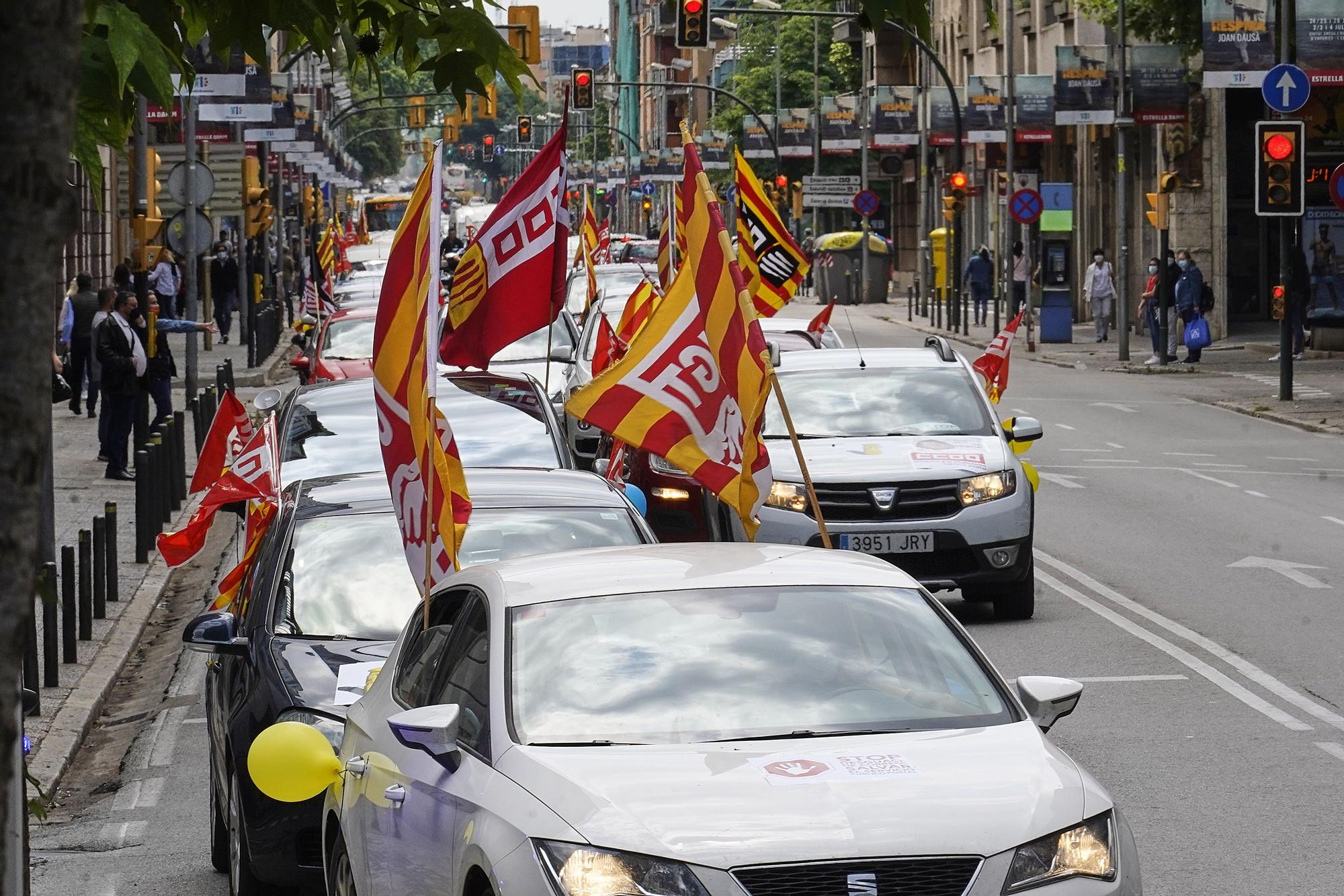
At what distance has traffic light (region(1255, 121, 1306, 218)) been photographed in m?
28.8

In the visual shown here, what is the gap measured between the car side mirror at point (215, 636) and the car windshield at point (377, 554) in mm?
230

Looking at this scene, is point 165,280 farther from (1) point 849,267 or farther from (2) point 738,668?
(2) point 738,668

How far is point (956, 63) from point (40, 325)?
230 feet

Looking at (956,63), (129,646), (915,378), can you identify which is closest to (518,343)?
(915,378)

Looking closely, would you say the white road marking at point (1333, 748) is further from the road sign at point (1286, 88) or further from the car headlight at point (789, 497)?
the road sign at point (1286, 88)

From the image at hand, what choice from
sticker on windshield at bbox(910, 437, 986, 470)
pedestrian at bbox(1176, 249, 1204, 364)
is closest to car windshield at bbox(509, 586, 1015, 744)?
sticker on windshield at bbox(910, 437, 986, 470)

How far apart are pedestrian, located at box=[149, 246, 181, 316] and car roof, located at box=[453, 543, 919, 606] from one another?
105 feet

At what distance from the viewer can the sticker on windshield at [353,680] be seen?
278 inches

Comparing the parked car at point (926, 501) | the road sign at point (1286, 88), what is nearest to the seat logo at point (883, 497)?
the parked car at point (926, 501)

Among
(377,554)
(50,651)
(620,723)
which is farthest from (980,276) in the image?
(620,723)

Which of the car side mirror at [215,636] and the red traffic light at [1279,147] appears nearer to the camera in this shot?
the car side mirror at [215,636]

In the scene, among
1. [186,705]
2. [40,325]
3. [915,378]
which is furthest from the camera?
[915,378]

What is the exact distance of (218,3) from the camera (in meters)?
5.38

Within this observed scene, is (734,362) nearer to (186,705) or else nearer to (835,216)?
(186,705)
